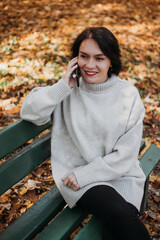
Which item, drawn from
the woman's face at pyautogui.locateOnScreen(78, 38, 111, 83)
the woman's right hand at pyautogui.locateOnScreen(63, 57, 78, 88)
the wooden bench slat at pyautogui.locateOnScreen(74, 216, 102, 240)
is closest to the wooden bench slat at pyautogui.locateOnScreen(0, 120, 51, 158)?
the woman's right hand at pyautogui.locateOnScreen(63, 57, 78, 88)

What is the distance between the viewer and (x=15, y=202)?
111 inches

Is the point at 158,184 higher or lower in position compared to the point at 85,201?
lower

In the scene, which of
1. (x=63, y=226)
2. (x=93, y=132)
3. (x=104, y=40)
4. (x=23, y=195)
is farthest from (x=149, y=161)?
(x=23, y=195)

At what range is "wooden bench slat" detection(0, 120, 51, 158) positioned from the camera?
1877 millimetres

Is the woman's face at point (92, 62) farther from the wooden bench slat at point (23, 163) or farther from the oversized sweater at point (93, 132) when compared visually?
the wooden bench slat at point (23, 163)

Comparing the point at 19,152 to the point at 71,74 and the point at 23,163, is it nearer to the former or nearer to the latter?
the point at 23,163

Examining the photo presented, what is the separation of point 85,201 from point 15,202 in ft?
3.47

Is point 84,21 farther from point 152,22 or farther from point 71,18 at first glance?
point 152,22

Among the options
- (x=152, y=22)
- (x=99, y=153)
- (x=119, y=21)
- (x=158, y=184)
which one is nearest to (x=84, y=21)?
(x=119, y=21)

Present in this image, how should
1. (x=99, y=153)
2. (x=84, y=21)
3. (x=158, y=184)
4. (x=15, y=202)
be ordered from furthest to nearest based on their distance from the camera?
(x=84, y=21) → (x=158, y=184) → (x=15, y=202) → (x=99, y=153)

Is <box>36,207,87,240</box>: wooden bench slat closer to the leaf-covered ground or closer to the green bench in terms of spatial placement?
the green bench

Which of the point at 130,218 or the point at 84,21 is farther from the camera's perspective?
the point at 84,21

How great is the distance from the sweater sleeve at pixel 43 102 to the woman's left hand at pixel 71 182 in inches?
17.5

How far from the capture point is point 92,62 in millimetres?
2119
